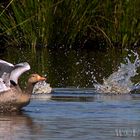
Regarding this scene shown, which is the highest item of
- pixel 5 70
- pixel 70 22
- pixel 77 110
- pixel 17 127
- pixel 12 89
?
pixel 70 22

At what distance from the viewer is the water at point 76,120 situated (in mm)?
10031

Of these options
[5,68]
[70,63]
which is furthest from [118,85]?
[70,63]

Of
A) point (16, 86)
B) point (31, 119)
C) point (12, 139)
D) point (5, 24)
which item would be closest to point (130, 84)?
point (16, 86)

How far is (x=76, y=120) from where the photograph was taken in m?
11.2

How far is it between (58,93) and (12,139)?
4.93 m

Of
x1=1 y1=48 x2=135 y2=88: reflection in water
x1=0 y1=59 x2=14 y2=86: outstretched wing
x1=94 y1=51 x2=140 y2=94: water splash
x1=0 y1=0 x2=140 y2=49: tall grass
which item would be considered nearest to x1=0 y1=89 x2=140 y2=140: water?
x1=0 y1=59 x2=14 y2=86: outstretched wing

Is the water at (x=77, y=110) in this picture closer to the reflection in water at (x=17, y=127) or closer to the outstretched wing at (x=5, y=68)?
the reflection in water at (x=17, y=127)

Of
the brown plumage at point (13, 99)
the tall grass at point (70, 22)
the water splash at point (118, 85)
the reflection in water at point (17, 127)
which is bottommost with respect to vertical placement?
the reflection in water at point (17, 127)

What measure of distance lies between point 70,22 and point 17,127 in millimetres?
14015

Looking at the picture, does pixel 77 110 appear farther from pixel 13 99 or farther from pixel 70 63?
pixel 70 63

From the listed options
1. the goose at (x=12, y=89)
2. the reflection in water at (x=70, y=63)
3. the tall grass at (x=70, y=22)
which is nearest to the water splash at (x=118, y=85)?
the reflection in water at (x=70, y=63)

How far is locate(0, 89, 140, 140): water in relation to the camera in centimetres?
1003

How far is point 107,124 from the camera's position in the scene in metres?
10.9

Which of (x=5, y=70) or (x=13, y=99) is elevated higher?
(x=5, y=70)
